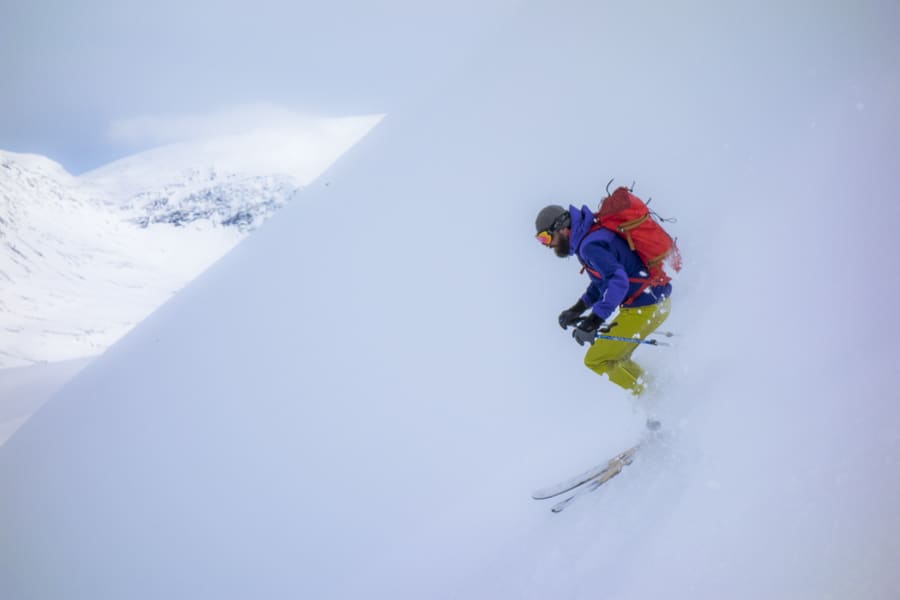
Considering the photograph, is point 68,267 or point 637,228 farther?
point 68,267

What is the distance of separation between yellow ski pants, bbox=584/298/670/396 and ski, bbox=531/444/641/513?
57 centimetres

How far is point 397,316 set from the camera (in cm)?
643

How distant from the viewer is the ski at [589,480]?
3557mm

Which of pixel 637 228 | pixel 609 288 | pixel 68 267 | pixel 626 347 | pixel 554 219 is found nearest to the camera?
pixel 609 288

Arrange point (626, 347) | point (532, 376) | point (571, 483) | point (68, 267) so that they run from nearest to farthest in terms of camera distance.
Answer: point (626, 347) < point (571, 483) < point (532, 376) < point (68, 267)

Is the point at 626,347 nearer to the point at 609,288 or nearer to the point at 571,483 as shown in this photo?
the point at 609,288

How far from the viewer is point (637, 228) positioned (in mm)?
3400

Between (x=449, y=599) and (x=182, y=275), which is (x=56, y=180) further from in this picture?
(x=449, y=599)

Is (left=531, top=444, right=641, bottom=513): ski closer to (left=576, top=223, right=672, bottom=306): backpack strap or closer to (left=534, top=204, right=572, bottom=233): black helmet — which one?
(left=576, top=223, right=672, bottom=306): backpack strap

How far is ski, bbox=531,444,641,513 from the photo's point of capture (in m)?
3.56

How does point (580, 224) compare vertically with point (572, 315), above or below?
above

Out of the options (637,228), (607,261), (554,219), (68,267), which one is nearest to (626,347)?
(607,261)

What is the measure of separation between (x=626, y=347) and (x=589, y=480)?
118 cm

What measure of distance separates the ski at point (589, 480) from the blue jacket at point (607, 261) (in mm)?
1207
